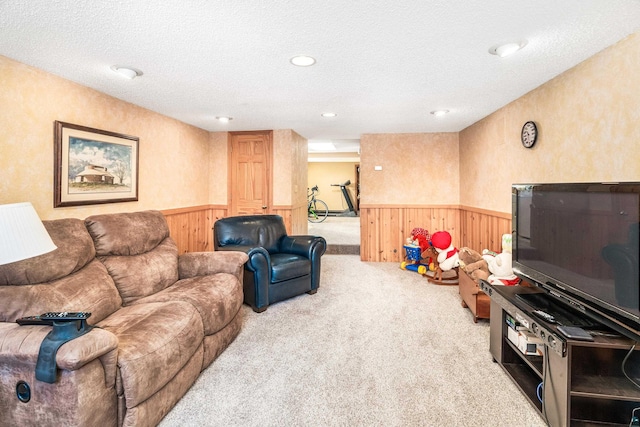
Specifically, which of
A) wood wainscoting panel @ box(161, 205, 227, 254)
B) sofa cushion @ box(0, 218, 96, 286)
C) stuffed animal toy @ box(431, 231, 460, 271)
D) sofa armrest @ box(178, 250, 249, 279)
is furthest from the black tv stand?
wood wainscoting panel @ box(161, 205, 227, 254)

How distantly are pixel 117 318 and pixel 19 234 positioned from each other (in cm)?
77

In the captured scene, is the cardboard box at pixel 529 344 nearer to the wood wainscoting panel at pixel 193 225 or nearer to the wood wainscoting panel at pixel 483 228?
the wood wainscoting panel at pixel 483 228

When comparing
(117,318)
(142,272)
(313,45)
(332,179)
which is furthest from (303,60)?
(332,179)

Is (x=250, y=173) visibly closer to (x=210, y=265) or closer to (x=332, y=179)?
(x=210, y=265)

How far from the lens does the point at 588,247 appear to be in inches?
63.1

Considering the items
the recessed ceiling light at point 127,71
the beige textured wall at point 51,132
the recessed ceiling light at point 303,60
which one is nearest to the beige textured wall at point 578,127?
Result: the recessed ceiling light at point 303,60

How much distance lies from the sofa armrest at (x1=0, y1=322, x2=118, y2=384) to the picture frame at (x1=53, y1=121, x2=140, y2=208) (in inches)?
64.9

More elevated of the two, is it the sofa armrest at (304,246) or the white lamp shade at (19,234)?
the white lamp shade at (19,234)

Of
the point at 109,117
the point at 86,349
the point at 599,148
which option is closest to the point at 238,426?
the point at 86,349

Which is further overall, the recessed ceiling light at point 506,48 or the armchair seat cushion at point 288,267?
the armchair seat cushion at point 288,267

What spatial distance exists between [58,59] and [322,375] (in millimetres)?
2890

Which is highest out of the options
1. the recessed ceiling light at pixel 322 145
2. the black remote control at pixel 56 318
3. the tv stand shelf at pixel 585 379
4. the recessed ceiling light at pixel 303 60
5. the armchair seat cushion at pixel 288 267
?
the recessed ceiling light at pixel 322 145

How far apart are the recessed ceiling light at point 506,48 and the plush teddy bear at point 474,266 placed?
181 cm

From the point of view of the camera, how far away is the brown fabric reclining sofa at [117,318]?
1352 mm
